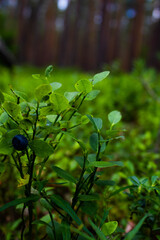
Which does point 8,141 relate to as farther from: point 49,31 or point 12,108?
point 49,31

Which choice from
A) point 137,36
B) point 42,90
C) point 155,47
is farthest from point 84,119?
point 137,36

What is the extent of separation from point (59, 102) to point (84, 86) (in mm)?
84

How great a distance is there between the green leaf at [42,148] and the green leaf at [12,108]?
8 cm

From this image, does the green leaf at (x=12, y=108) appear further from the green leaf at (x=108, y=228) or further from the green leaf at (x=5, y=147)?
the green leaf at (x=108, y=228)

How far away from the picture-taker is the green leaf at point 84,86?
665mm

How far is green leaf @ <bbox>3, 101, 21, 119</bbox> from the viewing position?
1.98ft

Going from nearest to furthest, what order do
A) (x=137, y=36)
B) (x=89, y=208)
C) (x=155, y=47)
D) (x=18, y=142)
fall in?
(x=18, y=142) → (x=89, y=208) → (x=155, y=47) → (x=137, y=36)

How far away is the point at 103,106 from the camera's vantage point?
275 cm

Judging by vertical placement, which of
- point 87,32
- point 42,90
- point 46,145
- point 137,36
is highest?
point 42,90

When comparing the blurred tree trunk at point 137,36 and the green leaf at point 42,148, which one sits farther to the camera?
the blurred tree trunk at point 137,36

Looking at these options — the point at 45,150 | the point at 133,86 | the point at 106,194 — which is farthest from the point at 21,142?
the point at 133,86

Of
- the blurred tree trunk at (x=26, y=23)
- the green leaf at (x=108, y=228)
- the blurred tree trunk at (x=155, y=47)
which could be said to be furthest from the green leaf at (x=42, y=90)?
the blurred tree trunk at (x=26, y=23)

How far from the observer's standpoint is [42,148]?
615 mm

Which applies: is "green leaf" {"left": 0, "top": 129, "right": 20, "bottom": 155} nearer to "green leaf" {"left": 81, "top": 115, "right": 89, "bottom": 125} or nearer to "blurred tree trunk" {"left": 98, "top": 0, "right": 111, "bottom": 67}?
"green leaf" {"left": 81, "top": 115, "right": 89, "bottom": 125}
